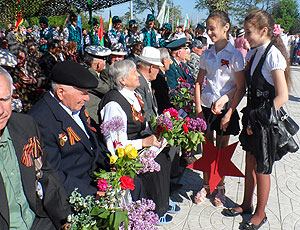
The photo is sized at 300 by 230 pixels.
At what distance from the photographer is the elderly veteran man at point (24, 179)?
5.13 ft

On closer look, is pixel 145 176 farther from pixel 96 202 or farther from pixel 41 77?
pixel 41 77

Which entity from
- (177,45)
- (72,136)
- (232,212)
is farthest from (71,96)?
(177,45)

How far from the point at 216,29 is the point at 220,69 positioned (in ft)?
1.30

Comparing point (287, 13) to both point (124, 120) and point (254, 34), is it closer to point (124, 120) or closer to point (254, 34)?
point (254, 34)

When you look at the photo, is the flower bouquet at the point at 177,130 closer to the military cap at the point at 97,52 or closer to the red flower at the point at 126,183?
the red flower at the point at 126,183

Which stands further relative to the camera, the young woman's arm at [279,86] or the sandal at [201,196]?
the sandal at [201,196]

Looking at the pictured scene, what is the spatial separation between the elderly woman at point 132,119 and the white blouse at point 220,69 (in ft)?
2.54

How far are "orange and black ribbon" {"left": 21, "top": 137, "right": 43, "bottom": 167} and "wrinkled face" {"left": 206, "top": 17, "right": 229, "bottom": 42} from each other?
2.00 metres

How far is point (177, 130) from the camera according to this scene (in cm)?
263

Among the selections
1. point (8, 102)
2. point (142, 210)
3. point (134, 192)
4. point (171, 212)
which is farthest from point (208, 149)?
point (8, 102)

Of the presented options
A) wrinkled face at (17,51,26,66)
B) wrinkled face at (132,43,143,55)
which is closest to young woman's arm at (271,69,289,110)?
wrinkled face at (17,51,26,66)

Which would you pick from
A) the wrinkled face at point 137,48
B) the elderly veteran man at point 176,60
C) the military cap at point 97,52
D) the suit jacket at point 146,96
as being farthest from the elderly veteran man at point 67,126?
the wrinkled face at point 137,48

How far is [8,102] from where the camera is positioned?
1.57m

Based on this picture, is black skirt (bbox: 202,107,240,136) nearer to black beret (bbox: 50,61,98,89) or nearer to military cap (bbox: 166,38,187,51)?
black beret (bbox: 50,61,98,89)
